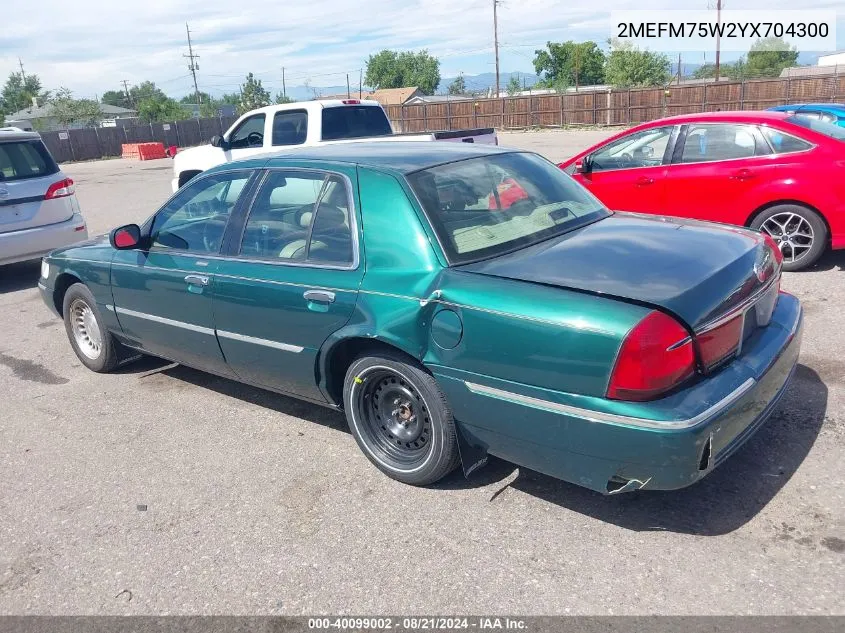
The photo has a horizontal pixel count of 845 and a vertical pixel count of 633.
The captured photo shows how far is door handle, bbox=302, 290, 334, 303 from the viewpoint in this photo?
371cm

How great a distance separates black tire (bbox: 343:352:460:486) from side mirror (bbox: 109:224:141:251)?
2.04 m

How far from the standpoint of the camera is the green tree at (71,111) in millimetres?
61250

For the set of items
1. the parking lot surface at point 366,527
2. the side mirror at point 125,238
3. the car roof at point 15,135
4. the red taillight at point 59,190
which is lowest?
the parking lot surface at point 366,527

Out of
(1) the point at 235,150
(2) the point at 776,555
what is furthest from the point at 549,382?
(1) the point at 235,150

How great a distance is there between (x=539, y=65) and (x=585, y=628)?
101 meters

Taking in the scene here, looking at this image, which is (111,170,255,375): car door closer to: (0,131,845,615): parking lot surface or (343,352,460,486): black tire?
(0,131,845,615): parking lot surface

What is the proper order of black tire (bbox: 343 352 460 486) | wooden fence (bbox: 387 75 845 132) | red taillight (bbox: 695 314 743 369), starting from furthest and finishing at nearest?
wooden fence (bbox: 387 75 845 132) < black tire (bbox: 343 352 460 486) < red taillight (bbox: 695 314 743 369)

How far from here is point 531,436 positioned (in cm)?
309

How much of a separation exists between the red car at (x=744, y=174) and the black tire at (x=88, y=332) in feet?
15.9

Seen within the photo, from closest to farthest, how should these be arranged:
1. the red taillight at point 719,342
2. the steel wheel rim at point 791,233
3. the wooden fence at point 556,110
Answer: the red taillight at point 719,342 < the steel wheel rim at point 791,233 < the wooden fence at point 556,110

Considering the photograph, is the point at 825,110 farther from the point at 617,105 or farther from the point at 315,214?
the point at 617,105

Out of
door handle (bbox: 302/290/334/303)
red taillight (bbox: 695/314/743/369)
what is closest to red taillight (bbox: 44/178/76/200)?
door handle (bbox: 302/290/334/303)

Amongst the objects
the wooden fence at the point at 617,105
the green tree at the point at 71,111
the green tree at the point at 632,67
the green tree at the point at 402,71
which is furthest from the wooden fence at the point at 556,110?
the green tree at the point at 402,71

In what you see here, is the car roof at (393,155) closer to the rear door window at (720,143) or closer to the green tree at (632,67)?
the rear door window at (720,143)
